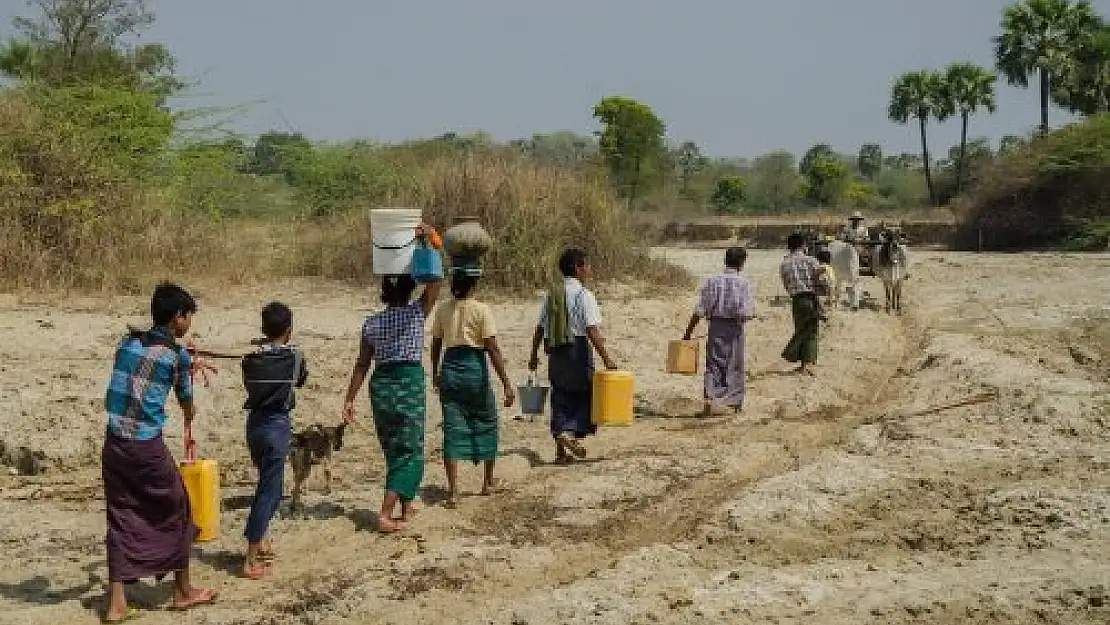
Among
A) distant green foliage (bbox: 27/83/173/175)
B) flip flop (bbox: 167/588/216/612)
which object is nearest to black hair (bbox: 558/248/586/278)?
flip flop (bbox: 167/588/216/612)

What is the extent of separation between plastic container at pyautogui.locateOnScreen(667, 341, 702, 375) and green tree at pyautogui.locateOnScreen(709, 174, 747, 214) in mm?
54640

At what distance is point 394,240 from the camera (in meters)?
6.48

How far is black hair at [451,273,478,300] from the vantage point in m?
6.87

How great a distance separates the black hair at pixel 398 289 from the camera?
639 cm

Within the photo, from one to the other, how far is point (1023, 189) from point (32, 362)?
2833cm

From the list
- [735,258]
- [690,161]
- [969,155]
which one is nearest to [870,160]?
[690,161]

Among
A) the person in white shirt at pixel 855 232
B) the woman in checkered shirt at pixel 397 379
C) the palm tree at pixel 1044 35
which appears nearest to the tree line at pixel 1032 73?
the palm tree at pixel 1044 35

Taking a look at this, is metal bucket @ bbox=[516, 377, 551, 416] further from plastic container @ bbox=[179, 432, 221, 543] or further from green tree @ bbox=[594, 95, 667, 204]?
green tree @ bbox=[594, 95, 667, 204]

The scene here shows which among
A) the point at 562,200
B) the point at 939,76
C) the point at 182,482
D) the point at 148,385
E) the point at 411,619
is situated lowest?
the point at 411,619

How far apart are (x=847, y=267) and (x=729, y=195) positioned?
162 feet

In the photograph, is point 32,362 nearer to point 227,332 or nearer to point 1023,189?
point 227,332

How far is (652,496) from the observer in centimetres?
726

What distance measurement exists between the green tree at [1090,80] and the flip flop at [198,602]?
37451 millimetres

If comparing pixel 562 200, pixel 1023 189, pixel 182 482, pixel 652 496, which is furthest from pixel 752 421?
pixel 1023 189
